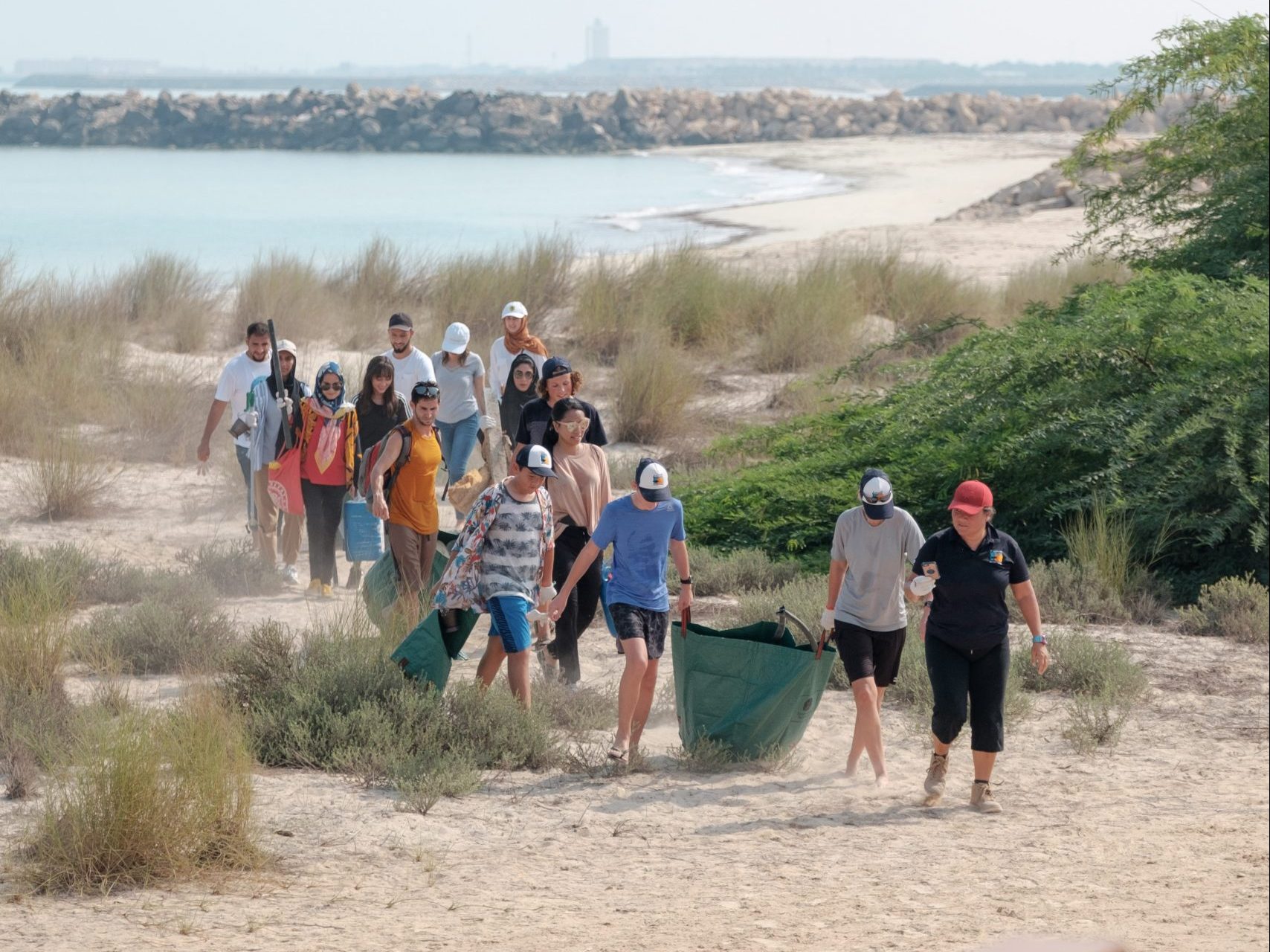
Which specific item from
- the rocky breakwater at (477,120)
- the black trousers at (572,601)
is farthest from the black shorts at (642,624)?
the rocky breakwater at (477,120)

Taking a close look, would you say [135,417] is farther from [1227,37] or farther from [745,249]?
[745,249]

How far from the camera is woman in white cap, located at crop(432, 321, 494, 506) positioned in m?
10.6

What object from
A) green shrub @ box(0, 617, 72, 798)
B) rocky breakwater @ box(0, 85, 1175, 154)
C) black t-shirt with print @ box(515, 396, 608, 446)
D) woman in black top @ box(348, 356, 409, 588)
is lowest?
green shrub @ box(0, 617, 72, 798)

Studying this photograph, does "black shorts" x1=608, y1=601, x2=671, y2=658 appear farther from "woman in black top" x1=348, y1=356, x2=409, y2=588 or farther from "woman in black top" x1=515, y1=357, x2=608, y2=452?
"woman in black top" x1=348, y1=356, x2=409, y2=588

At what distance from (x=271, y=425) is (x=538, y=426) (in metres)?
2.39

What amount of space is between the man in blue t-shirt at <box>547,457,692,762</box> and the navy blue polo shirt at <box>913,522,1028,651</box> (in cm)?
114

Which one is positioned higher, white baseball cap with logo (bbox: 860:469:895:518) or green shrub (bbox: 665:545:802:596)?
white baseball cap with logo (bbox: 860:469:895:518)

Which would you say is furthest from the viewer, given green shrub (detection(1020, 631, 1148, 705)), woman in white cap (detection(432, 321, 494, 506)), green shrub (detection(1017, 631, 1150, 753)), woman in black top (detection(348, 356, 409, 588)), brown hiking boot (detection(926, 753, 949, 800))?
woman in white cap (detection(432, 321, 494, 506))

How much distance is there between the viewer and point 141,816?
560 centimetres

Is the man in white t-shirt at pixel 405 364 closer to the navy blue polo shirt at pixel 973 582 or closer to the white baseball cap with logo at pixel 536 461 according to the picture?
the white baseball cap with logo at pixel 536 461

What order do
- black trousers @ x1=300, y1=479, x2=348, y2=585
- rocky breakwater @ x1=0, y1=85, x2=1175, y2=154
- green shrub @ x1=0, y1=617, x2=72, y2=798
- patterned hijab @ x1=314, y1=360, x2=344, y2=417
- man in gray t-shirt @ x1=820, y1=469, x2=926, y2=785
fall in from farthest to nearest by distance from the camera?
rocky breakwater @ x1=0, y1=85, x2=1175, y2=154, black trousers @ x1=300, y1=479, x2=348, y2=585, patterned hijab @ x1=314, y1=360, x2=344, y2=417, man in gray t-shirt @ x1=820, y1=469, x2=926, y2=785, green shrub @ x1=0, y1=617, x2=72, y2=798

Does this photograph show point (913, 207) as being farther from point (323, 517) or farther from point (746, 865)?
point (746, 865)

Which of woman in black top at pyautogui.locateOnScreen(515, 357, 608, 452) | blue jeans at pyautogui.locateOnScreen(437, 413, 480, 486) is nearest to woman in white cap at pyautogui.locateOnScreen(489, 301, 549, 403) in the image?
blue jeans at pyautogui.locateOnScreen(437, 413, 480, 486)

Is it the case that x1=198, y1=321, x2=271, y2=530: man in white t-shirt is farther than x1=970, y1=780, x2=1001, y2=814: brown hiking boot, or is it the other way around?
x1=198, y1=321, x2=271, y2=530: man in white t-shirt
